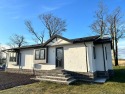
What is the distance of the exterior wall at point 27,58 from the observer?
46.0ft

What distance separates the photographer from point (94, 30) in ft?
86.3

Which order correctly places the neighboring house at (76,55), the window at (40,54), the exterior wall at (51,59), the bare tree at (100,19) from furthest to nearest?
the bare tree at (100,19) < the window at (40,54) < the exterior wall at (51,59) < the neighboring house at (76,55)

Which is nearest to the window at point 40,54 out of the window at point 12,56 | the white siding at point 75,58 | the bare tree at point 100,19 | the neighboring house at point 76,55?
the neighboring house at point 76,55

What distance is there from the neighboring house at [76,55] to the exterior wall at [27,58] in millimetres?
506

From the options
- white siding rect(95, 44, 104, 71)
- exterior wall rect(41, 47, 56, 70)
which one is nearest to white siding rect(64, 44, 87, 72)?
exterior wall rect(41, 47, 56, 70)

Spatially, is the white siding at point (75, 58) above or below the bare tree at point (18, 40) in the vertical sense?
below

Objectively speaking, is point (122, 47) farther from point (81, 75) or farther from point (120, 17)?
point (81, 75)

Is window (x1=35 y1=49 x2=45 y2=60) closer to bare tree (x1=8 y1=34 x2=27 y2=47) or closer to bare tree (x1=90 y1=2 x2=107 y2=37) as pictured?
bare tree (x1=90 y1=2 x2=107 y2=37)

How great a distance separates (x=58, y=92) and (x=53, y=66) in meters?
5.20

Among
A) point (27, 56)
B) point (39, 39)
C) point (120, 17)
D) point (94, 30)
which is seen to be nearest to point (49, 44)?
point (27, 56)

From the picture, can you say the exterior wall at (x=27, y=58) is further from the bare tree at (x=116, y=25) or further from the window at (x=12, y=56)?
the bare tree at (x=116, y=25)

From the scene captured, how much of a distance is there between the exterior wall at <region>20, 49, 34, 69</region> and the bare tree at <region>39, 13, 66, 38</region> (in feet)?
59.1

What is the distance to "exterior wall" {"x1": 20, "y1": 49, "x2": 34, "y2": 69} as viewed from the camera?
1401 cm

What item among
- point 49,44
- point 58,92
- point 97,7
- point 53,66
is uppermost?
point 97,7
